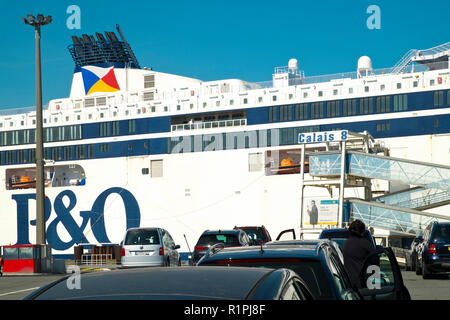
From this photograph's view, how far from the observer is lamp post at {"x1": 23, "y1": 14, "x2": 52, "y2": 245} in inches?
1081

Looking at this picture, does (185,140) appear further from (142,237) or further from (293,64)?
(142,237)

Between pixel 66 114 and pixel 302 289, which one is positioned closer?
pixel 302 289

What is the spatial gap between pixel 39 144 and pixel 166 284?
26.1 metres

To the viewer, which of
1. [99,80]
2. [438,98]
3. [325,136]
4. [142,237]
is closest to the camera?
[142,237]

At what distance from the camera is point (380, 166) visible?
34.4m

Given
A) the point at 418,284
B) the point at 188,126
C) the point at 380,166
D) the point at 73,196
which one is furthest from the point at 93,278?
the point at 73,196

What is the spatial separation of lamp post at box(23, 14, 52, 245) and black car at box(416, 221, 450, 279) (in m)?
15.0

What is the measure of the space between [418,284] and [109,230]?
32361 millimetres

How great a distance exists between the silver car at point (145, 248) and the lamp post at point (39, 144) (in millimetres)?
8348

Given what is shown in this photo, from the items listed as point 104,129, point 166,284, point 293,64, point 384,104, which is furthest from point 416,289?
point 104,129

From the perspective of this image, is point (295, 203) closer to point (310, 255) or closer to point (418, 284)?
point (418, 284)

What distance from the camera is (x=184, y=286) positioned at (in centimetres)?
334

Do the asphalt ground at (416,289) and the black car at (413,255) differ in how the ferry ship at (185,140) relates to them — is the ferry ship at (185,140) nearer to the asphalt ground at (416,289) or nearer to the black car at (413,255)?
the black car at (413,255)

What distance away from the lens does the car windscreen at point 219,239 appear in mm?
18266
